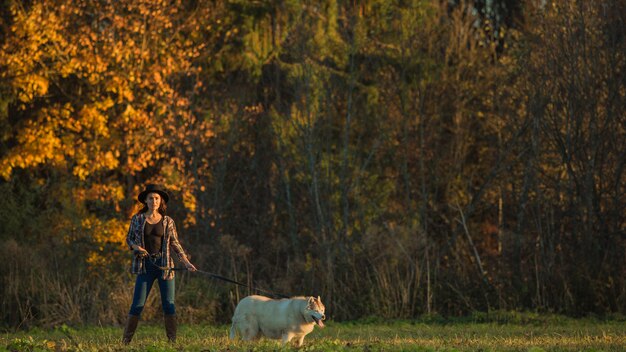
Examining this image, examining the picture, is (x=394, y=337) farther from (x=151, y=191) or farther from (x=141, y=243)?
(x=151, y=191)

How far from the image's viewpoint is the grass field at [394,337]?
431 inches

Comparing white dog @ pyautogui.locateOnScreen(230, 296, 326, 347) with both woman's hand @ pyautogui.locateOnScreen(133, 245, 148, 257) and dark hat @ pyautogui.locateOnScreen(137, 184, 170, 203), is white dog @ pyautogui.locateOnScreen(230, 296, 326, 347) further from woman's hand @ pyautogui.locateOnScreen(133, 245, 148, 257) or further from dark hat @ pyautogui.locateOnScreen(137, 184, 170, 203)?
dark hat @ pyautogui.locateOnScreen(137, 184, 170, 203)

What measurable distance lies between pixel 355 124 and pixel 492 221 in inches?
194

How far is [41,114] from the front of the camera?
23422mm

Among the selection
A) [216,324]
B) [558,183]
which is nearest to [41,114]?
[216,324]

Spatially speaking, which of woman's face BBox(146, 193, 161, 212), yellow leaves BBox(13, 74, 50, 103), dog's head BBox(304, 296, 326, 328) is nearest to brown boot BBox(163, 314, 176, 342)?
woman's face BBox(146, 193, 161, 212)

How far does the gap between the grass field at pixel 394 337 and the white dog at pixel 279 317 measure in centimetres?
21

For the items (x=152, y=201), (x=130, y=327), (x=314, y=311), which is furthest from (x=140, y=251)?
(x=314, y=311)

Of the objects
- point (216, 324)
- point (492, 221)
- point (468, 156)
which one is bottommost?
point (216, 324)

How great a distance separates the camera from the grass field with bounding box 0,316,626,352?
35.9 feet

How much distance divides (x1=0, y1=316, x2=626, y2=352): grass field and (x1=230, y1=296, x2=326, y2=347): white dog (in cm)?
21

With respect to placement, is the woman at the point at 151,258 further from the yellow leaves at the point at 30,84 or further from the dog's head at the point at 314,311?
the yellow leaves at the point at 30,84

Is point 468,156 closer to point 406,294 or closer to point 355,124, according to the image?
point 355,124

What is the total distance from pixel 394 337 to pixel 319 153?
11.4 m
